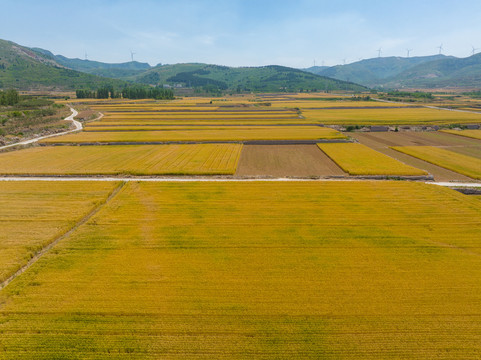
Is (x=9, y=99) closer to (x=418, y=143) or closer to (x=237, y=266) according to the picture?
(x=237, y=266)

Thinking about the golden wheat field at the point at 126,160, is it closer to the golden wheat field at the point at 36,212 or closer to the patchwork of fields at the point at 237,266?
the patchwork of fields at the point at 237,266

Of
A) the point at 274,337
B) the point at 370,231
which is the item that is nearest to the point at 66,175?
the point at 274,337

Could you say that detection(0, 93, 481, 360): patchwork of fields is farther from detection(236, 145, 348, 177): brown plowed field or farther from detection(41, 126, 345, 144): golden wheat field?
detection(41, 126, 345, 144): golden wheat field

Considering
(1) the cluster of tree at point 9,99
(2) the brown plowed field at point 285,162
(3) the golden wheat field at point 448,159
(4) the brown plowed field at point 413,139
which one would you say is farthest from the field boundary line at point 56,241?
(1) the cluster of tree at point 9,99

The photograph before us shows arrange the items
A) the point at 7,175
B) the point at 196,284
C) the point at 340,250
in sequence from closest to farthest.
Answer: the point at 196,284 < the point at 340,250 < the point at 7,175

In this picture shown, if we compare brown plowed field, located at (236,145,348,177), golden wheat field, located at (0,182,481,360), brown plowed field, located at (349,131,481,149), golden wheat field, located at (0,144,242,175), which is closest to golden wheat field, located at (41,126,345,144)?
golden wheat field, located at (0,144,242,175)

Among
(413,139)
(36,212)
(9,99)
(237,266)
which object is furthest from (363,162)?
(9,99)

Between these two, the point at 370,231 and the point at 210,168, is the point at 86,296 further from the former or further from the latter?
the point at 210,168
